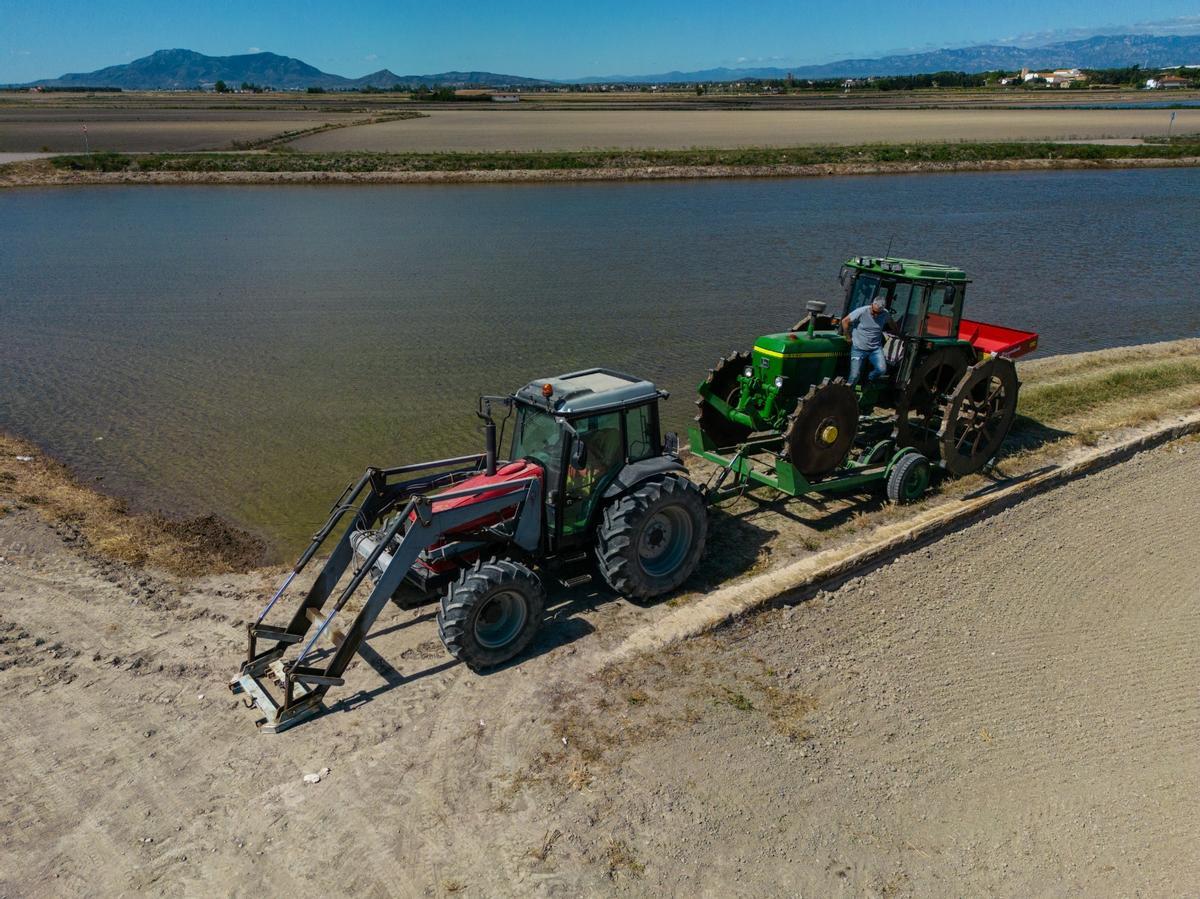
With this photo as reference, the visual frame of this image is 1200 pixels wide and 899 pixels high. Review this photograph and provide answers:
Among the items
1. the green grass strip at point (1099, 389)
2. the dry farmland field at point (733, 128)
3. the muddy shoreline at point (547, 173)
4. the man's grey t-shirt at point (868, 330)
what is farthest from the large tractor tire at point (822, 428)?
the dry farmland field at point (733, 128)

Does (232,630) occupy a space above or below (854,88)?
below

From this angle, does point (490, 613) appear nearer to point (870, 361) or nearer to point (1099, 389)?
point (870, 361)

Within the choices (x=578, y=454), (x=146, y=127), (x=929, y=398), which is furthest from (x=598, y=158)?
(x=146, y=127)

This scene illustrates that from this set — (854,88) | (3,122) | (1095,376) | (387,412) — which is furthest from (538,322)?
(854,88)

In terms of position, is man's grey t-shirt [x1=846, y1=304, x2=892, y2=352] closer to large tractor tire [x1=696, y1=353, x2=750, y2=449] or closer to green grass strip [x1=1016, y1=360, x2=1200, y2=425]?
large tractor tire [x1=696, y1=353, x2=750, y2=449]

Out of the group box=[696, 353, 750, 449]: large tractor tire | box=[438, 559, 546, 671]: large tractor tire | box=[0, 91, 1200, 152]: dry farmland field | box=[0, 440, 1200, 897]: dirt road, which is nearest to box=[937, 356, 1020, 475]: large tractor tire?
box=[0, 440, 1200, 897]: dirt road

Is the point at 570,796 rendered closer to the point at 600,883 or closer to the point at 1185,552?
the point at 600,883
